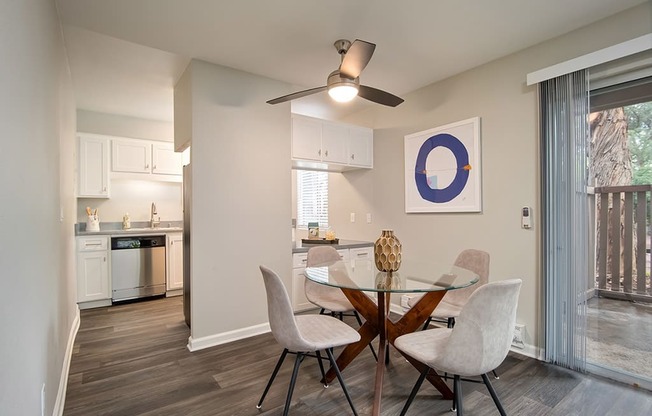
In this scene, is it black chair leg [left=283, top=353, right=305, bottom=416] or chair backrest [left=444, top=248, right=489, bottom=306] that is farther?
chair backrest [left=444, top=248, right=489, bottom=306]

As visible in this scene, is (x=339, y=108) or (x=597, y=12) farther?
(x=339, y=108)

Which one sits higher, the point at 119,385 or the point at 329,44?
the point at 329,44

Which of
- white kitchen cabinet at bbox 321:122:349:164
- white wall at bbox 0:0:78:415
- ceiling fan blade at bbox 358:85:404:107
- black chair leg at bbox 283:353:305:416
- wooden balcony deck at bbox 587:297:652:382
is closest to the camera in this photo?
white wall at bbox 0:0:78:415

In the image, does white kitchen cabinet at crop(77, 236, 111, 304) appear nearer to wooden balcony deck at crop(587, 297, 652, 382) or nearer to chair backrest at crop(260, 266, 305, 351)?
chair backrest at crop(260, 266, 305, 351)

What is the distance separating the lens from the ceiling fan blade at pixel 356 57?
1.95 m

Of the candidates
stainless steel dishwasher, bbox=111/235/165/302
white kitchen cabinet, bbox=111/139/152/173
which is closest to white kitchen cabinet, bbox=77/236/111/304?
stainless steel dishwasher, bbox=111/235/165/302

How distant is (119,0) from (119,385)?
8.59ft

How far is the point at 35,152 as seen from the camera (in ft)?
4.77

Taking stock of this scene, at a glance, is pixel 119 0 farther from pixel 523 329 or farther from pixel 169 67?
pixel 523 329

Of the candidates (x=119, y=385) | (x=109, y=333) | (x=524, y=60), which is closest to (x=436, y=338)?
(x=119, y=385)

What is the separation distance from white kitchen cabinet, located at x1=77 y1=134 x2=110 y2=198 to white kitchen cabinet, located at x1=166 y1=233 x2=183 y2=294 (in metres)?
1.03

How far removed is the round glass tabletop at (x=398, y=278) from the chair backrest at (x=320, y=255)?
0.29 m

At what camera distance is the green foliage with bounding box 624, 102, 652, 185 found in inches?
88.4

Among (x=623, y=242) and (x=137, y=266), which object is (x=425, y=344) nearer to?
(x=623, y=242)
